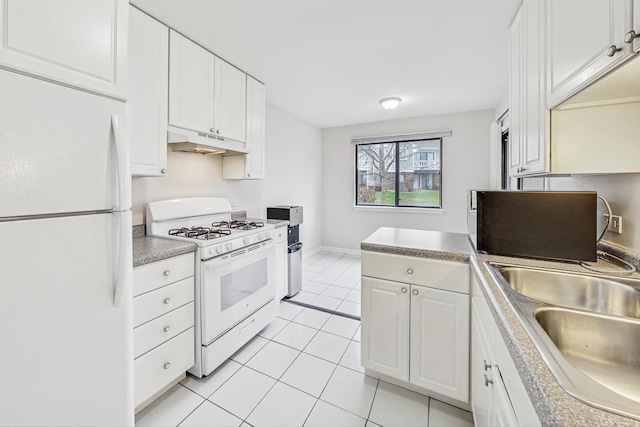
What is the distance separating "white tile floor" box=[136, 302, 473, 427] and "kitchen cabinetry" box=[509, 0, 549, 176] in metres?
1.56

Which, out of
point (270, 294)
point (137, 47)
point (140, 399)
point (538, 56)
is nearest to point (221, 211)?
point (270, 294)

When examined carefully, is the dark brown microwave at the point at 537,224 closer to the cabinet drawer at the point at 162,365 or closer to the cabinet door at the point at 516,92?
the cabinet door at the point at 516,92

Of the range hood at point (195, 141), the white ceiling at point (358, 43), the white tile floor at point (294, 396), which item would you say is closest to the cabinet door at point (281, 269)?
the white tile floor at point (294, 396)

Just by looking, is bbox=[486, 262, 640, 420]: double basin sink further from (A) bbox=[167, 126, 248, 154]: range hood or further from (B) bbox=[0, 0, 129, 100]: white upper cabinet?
(A) bbox=[167, 126, 248, 154]: range hood

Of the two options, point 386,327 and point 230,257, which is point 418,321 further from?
point 230,257

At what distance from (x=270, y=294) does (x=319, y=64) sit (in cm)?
227

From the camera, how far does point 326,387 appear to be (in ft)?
5.69

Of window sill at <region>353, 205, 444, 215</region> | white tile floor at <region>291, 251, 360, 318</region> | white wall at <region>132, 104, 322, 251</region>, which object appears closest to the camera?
white wall at <region>132, 104, 322, 251</region>

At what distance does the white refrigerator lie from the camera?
802 millimetres

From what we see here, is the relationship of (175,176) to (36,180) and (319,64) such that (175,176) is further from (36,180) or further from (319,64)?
(319,64)

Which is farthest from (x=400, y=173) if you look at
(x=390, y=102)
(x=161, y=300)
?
(x=161, y=300)

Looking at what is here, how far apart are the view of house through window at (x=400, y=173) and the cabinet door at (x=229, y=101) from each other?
278 centimetres

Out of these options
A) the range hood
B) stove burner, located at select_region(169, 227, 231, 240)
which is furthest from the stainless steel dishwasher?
stove burner, located at select_region(169, 227, 231, 240)

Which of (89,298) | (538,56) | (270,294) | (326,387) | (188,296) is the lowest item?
(326,387)
